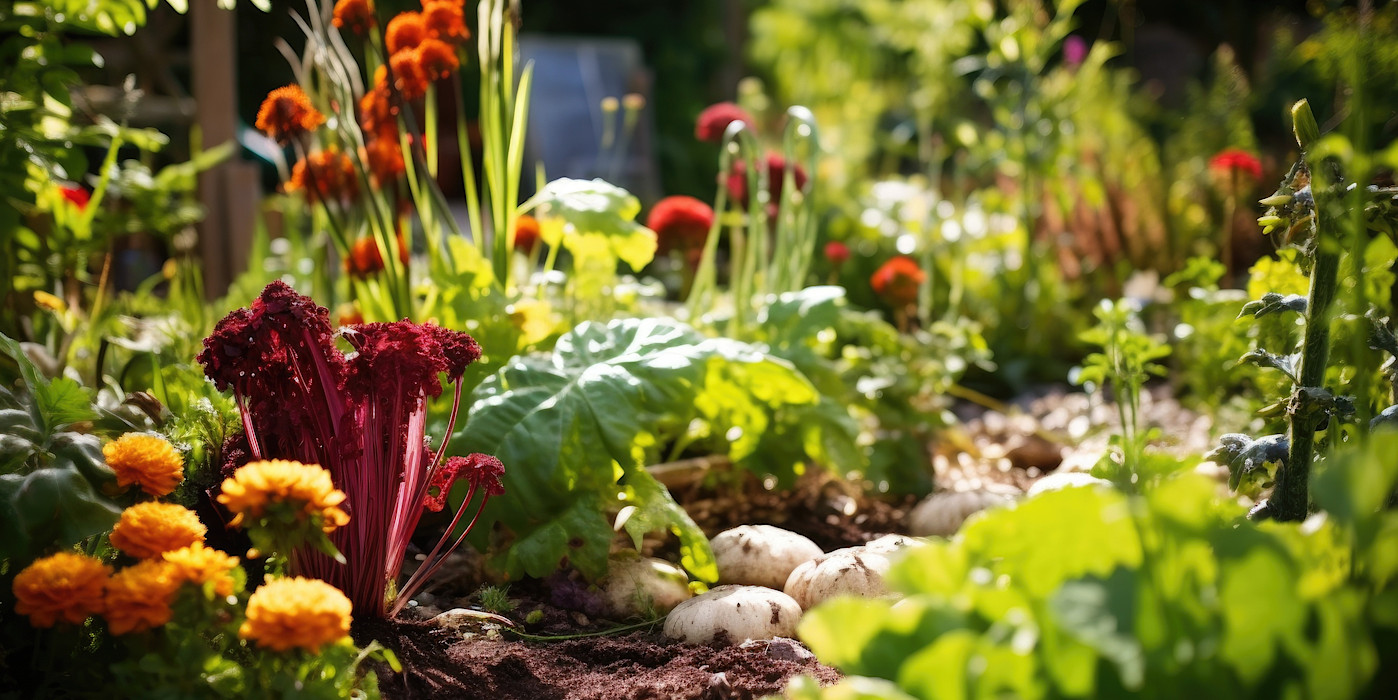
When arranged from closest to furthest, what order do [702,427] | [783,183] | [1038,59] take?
[702,427] → [783,183] → [1038,59]

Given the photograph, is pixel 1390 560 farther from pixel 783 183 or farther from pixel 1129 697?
pixel 783 183

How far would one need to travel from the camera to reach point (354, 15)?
205 centimetres

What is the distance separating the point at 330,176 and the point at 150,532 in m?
1.39

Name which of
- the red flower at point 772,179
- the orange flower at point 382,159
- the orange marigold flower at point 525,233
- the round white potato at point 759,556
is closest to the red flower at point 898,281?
the red flower at point 772,179

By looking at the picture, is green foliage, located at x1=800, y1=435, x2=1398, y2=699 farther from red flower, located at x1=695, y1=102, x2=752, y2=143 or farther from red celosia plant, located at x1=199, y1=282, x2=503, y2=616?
red flower, located at x1=695, y1=102, x2=752, y2=143

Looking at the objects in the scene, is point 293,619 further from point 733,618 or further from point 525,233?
point 525,233

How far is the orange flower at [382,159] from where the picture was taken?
2.38 metres

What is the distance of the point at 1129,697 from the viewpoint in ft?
2.72

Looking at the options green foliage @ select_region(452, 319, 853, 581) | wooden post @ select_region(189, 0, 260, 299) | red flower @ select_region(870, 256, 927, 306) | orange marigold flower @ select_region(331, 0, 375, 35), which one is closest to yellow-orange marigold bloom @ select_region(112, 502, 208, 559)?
green foliage @ select_region(452, 319, 853, 581)

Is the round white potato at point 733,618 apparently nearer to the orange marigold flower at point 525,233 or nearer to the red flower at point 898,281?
the orange marigold flower at point 525,233

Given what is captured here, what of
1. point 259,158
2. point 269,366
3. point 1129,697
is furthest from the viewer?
point 259,158

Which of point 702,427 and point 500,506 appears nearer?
point 500,506

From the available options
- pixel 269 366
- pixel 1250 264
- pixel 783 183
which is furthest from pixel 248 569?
pixel 1250 264

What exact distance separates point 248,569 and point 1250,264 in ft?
13.6
